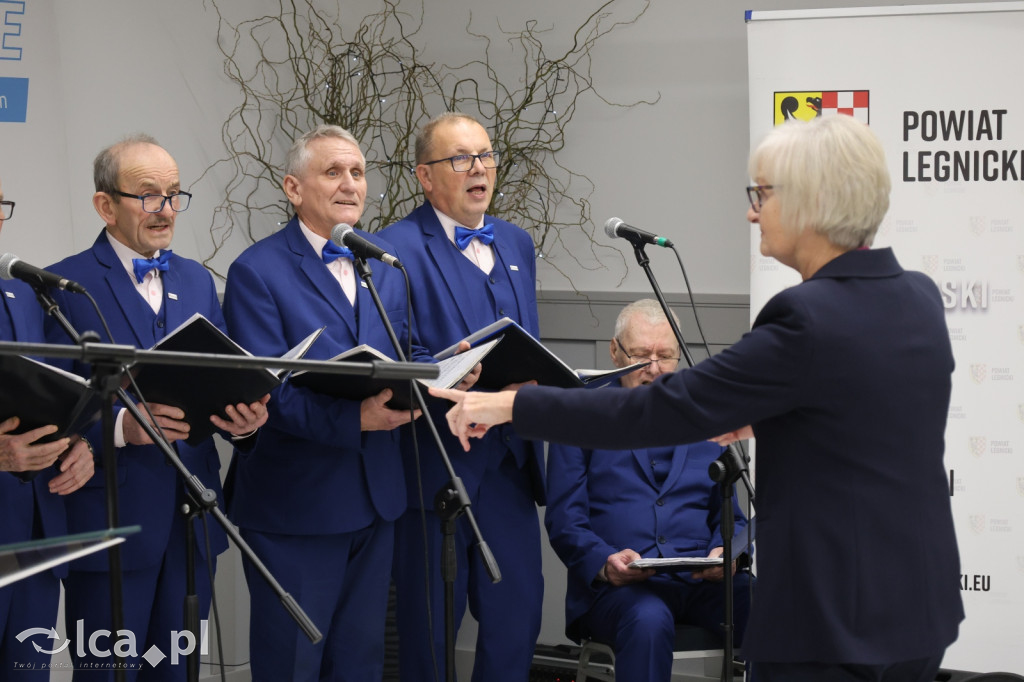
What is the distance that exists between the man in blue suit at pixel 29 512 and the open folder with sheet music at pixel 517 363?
95cm

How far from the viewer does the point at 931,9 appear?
3.82 m

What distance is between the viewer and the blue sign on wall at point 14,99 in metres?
3.51

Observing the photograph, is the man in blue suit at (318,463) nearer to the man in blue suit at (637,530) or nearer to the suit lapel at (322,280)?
the suit lapel at (322,280)

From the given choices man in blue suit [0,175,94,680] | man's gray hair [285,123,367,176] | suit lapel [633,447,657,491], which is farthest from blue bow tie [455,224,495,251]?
man in blue suit [0,175,94,680]

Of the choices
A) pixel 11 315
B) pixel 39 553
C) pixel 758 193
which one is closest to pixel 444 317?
pixel 11 315

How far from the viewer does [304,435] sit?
9.25 ft

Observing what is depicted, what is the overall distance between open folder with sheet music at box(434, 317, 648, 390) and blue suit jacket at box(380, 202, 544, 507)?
0.23 m

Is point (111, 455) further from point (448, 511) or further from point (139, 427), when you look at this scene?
point (139, 427)

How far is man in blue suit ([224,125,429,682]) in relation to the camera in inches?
114

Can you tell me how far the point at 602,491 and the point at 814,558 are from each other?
1745mm

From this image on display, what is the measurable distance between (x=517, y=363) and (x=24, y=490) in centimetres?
120

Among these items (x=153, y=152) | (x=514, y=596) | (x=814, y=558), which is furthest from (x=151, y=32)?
(x=814, y=558)

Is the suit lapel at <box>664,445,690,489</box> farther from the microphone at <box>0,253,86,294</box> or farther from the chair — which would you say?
the microphone at <box>0,253,86,294</box>

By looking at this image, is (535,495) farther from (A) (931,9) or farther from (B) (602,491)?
(A) (931,9)
